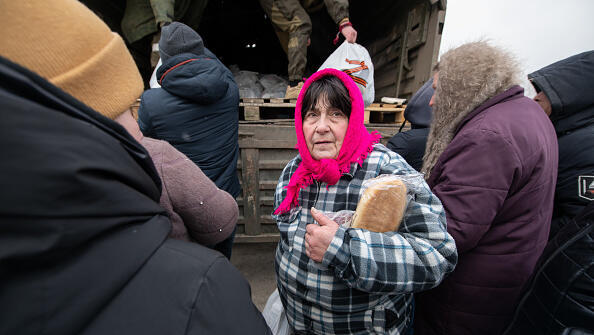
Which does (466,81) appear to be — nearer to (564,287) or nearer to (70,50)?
(564,287)

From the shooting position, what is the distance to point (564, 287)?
69 centimetres

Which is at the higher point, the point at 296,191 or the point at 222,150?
the point at 296,191

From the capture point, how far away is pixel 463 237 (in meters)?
0.99

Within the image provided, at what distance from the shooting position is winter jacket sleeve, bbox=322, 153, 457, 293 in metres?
0.83

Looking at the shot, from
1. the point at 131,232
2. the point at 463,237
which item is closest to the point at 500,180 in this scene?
the point at 463,237

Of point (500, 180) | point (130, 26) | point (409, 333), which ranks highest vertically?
point (130, 26)

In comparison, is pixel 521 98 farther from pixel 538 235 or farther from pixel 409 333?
pixel 409 333

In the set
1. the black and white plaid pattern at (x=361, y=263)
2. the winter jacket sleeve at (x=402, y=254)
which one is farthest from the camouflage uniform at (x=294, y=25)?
the winter jacket sleeve at (x=402, y=254)

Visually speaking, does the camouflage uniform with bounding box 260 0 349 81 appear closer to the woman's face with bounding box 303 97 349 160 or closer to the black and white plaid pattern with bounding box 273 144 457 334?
the woman's face with bounding box 303 97 349 160

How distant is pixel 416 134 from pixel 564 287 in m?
1.35

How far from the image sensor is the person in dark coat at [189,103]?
163 centimetres

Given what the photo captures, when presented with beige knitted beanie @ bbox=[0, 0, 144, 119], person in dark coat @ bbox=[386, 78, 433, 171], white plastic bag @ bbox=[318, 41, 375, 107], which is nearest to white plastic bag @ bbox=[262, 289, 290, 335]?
beige knitted beanie @ bbox=[0, 0, 144, 119]

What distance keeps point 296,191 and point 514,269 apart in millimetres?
1144

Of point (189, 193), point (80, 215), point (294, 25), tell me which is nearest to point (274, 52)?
point (294, 25)
